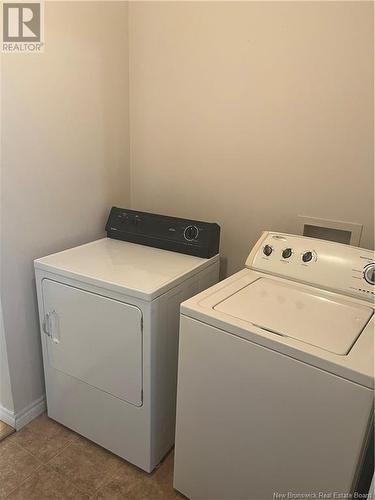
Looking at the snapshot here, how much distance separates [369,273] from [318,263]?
0.60ft

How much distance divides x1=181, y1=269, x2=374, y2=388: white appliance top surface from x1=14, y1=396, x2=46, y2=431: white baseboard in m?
1.13

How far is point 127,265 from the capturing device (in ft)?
5.33

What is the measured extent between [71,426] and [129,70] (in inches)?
73.5

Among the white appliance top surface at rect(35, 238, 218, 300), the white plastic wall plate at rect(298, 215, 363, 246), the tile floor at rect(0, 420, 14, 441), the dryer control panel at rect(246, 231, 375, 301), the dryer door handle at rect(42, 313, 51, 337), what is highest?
the white plastic wall plate at rect(298, 215, 363, 246)

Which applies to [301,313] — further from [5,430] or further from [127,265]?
[5,430]

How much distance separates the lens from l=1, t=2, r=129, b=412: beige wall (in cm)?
155

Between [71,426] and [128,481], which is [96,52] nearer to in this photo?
[71,426]

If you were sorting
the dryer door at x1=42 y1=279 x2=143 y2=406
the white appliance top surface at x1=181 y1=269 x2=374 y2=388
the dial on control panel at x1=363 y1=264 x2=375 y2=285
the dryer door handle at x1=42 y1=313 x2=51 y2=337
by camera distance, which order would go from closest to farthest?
1. the white appliance top surface at x1=181 y1=269 x2=374 y2=388
2. the dial on control panel at x1=363 y1=264 x2=375 y2=285
3. the dryer door at x1=42 y1=279 x2=143 y2=406
4. the dryer door handle at x1=42 y1=313 x2=51 y2=337

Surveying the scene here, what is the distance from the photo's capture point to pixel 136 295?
53.7 inches

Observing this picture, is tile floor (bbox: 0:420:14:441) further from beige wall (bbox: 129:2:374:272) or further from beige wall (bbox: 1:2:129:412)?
Result: beige wall (bbox: 129:2:374:272)

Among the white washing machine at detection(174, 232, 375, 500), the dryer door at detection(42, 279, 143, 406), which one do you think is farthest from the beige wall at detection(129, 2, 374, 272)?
the dryer door at detection(42, 279, 143, 406)

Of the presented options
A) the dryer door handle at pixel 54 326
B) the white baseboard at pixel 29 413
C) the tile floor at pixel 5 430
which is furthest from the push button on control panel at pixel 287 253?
the tile floor at pixel 5 430

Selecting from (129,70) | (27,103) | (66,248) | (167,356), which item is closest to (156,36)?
(129,70)

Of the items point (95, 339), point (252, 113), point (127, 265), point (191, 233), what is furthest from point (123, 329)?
point (252, 113)
